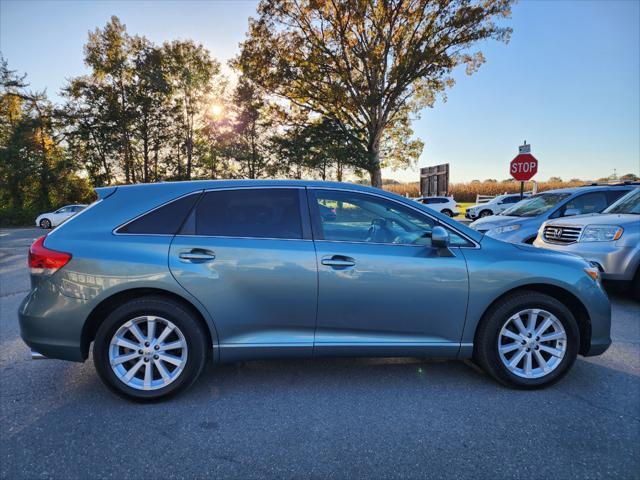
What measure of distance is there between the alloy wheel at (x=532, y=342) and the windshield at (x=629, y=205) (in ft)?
12.9

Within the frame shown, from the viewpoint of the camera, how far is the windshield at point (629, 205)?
5.64 metres

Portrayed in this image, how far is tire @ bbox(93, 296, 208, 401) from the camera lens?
8.80ft

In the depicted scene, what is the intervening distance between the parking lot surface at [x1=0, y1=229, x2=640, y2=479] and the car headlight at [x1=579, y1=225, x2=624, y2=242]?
8.13 ft

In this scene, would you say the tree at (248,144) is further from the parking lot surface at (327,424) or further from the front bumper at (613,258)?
the parking lot surface at (327,424)

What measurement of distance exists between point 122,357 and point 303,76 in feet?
71.7

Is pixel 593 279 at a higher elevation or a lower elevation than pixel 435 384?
higher

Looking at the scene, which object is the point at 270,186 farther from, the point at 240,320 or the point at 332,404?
the point at 332,404

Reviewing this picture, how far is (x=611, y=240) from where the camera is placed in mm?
5250

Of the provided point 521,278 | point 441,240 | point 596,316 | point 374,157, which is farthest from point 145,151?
point 596,316

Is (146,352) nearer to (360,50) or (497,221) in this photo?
(497,221)

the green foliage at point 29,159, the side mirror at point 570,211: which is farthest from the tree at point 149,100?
the side mirror at point 570,211

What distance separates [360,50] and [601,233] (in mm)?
18699

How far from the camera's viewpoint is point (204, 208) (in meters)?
2.92

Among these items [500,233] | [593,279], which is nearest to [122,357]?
[593,279]
